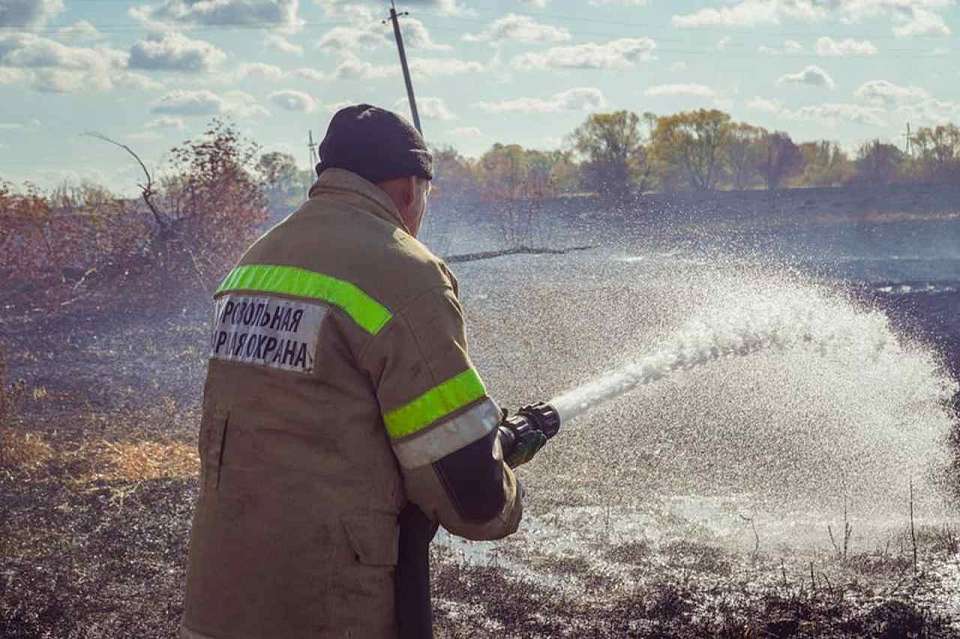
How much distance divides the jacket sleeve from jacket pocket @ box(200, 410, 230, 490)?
411 millimetres

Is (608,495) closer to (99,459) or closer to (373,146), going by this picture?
(99,459)

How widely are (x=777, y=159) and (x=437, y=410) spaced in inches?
1999

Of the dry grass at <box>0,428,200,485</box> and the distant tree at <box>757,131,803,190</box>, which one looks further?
the distant tree at <box>757,131,803,190</box>

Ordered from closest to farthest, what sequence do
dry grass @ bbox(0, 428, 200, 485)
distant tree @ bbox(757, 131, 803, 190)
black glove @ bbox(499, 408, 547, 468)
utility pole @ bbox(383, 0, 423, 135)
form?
black glove @ bbox(499, 408, 547, 468)
dry grass @ bbox(0, 428, 200, 485)
utility pole @ bbox(383, 0, 423, 135)
distant tree @ bbox(757, 131, 803, 190)

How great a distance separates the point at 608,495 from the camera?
7.31 m

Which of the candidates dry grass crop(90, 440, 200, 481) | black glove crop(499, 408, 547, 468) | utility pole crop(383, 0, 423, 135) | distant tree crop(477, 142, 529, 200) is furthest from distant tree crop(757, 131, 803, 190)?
black glove crop(499, 408, 547, 468)

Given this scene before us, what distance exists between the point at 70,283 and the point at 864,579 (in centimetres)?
1484

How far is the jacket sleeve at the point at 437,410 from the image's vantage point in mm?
2191

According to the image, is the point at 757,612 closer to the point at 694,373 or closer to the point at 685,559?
the point at 685,559

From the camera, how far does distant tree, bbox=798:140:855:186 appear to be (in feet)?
153

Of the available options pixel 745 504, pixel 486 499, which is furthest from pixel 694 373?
pixel 486 499

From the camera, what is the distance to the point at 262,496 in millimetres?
2283

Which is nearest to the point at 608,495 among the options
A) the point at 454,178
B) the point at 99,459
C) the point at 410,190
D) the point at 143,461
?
the point at 143,461

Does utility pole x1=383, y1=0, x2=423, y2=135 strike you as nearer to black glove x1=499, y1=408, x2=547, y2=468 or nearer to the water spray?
the water spray
